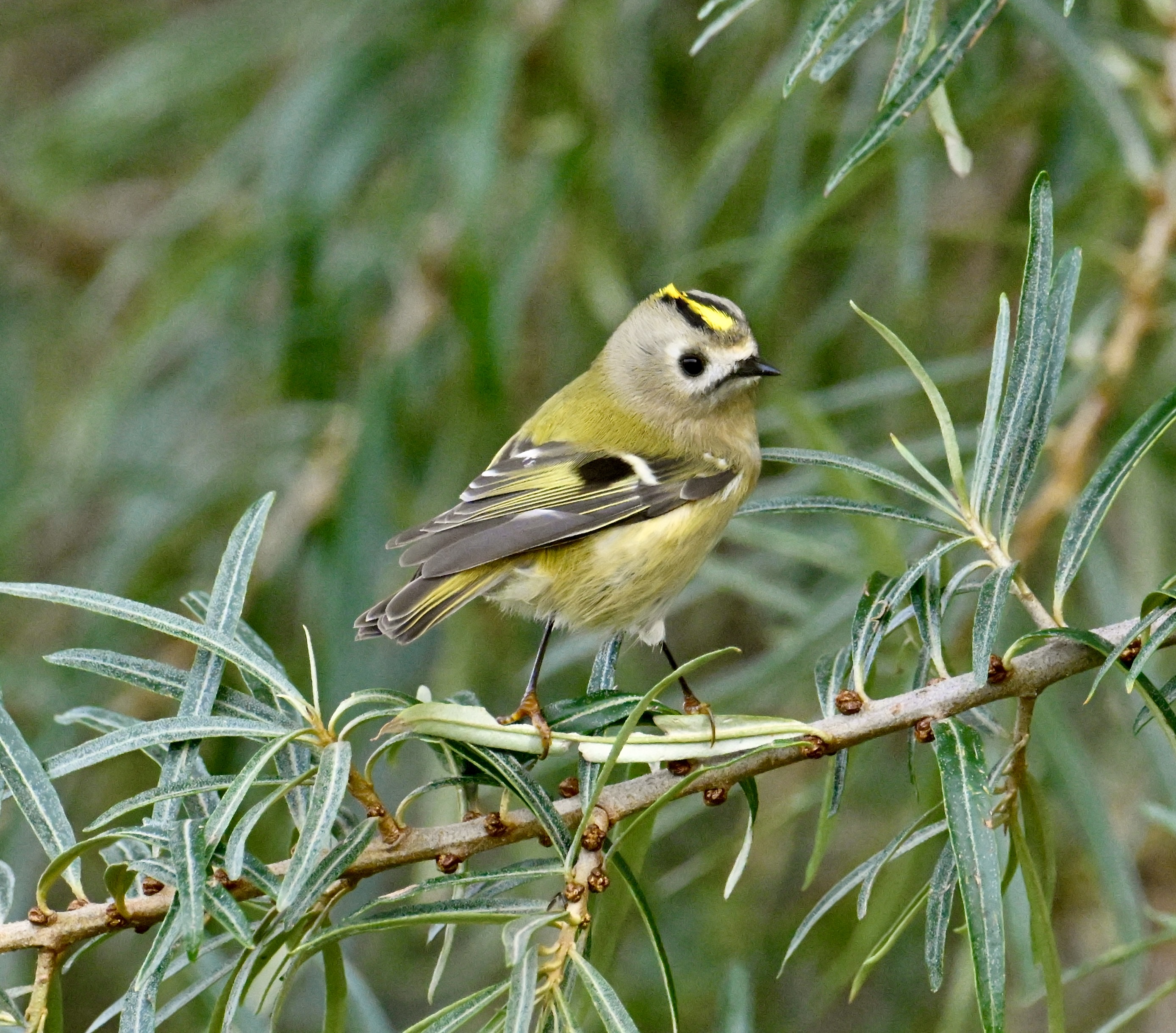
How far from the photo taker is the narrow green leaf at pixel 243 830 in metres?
0.87

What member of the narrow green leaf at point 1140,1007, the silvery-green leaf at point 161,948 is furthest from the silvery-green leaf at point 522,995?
the narrow green leaf at point 1140,1007

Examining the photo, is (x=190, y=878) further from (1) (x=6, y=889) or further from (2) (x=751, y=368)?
(2) (x=751, y=368)

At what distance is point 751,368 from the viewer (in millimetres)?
2004

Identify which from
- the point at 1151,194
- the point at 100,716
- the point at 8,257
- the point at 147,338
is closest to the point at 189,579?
the point at 147,338

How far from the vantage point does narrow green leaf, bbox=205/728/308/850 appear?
0.89 m

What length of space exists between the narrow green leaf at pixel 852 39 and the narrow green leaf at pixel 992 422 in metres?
0.05

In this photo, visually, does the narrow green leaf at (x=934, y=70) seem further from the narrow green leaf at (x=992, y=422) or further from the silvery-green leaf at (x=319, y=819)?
the silvery-green leaf at (x=319, y=819)

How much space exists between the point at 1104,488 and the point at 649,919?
458 mm

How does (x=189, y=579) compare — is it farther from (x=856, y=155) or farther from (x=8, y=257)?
(x=856, y=155)

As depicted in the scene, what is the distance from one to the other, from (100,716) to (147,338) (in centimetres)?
129

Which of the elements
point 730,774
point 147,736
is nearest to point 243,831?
point 147,736

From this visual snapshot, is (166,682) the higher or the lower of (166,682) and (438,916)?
the higher

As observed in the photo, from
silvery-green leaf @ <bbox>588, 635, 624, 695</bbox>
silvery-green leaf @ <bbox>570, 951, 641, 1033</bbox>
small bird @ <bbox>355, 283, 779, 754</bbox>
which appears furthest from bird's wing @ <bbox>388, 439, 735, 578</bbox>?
silvery-green leaf @ <bbox>570, 951, 641, 1033</bbox>

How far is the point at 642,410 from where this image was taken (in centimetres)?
209
